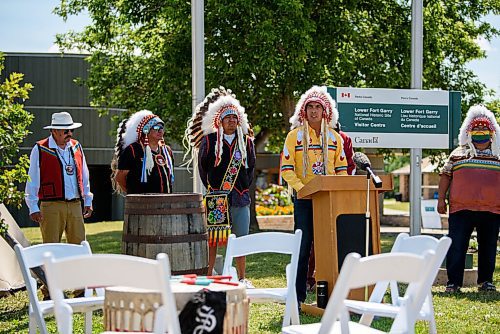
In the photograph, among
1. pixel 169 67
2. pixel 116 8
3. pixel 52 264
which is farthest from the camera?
pixel 116 8

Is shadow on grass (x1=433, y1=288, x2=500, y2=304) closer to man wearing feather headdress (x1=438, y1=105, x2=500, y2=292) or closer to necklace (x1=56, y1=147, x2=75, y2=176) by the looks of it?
man wearing feather headdress (x1=438, y1=105, x2=500, y2=292)

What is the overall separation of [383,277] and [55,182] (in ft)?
15.9

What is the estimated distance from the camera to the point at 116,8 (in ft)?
67.1

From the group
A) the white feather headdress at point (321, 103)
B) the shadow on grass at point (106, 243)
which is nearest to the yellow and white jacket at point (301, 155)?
the white feather headdress at point (321, 103)

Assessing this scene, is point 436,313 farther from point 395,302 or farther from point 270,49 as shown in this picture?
point 270,49

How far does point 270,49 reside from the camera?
17.3m

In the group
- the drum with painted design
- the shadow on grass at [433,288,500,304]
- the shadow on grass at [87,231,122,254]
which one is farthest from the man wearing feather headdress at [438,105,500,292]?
the shadow on grass at [87,231,122,254]

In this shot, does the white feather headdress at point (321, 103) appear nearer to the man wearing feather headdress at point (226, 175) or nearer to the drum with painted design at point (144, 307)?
the man wearing feather headdress at point (226, 175)

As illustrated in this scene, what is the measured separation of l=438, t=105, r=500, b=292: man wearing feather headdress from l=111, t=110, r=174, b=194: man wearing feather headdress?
314 centimetres

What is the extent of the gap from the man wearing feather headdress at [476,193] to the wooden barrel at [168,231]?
3.51 meters

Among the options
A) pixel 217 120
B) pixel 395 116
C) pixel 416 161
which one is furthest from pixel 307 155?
pixel 416 161

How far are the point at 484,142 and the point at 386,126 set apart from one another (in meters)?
Result: 1.89

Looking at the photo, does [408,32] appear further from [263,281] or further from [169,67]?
[263,281]

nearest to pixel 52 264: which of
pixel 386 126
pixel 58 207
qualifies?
pixel 58 207
